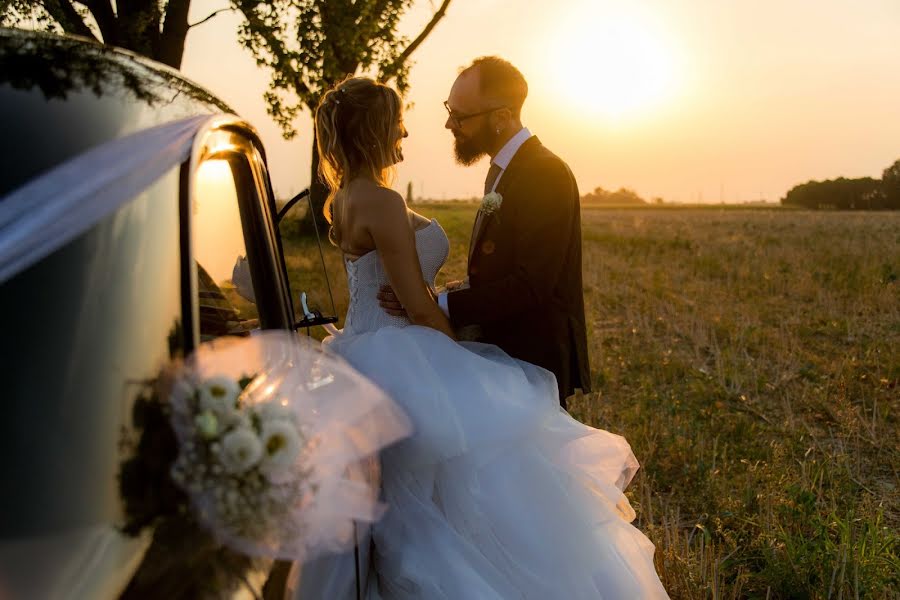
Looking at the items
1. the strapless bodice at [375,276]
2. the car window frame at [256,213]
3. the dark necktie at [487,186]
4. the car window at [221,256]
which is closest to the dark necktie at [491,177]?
the dark necktie at [487,186]

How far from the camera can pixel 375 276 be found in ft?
12.5

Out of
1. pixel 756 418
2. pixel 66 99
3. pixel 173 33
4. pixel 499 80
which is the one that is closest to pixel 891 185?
pixel 173 33

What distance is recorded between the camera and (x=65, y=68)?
2.07 metres

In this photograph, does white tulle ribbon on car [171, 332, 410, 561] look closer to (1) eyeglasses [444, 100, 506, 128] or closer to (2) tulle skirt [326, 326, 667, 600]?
(2) tulle skirt [326, 326, 667, 600]

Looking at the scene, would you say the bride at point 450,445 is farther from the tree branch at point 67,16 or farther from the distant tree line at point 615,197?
the distant tree line at point 615,197

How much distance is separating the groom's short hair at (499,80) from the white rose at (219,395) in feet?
9.93

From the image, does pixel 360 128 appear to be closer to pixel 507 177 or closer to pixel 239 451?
pixel 507 177

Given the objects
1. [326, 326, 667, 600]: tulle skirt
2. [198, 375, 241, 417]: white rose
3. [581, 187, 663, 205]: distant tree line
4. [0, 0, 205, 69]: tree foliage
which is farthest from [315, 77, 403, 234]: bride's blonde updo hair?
[581, 187, 663, 205]: distant tree line

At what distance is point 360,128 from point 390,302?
28.5 inches

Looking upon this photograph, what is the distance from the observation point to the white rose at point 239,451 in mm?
1616

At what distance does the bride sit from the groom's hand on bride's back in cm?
4

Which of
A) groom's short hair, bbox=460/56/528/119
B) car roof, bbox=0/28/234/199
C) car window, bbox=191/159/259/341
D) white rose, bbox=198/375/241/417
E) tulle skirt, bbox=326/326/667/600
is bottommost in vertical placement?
tulle skirt, bbox=326/326/667/600

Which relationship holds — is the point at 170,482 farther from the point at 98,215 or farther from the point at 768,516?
the point at 768,516

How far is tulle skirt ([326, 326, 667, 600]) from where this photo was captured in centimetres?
279
